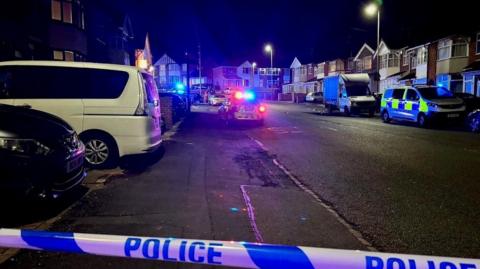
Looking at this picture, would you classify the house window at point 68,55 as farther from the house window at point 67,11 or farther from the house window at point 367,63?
the house window at point 367,63

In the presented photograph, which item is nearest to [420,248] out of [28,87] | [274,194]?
[274,194]

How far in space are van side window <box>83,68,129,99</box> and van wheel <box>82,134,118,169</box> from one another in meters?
0.80

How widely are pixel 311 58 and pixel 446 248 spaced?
256 feet

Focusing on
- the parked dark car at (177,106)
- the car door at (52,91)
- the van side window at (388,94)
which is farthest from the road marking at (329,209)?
the van side window at (388,94)

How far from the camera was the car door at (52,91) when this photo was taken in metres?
7.62

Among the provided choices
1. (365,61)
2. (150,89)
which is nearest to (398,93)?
(150,89)

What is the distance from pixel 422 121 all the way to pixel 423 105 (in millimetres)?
756

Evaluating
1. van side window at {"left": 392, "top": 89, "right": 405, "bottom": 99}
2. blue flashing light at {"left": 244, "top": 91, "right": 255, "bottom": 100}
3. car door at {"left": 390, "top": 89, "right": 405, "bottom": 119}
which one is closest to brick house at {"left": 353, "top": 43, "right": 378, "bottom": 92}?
van side window at {"left": 392, "top": 89, "right": 405, "bottom": 99}

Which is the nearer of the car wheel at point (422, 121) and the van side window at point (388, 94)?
the car wheel at point (422, 121)

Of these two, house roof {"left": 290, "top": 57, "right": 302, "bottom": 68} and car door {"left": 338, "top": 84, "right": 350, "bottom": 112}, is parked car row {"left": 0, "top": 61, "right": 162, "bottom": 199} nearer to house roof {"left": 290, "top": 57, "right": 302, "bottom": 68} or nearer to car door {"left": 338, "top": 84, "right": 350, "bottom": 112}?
car door {"left": 338, "top": 84, "right": 350, "bottom": 112}

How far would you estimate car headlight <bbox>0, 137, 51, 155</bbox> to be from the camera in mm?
4695

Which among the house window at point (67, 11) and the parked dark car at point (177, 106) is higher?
the house window at point (67, 11)

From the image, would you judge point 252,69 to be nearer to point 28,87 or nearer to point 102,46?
point 102,46

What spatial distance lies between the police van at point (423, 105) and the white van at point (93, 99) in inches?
567
